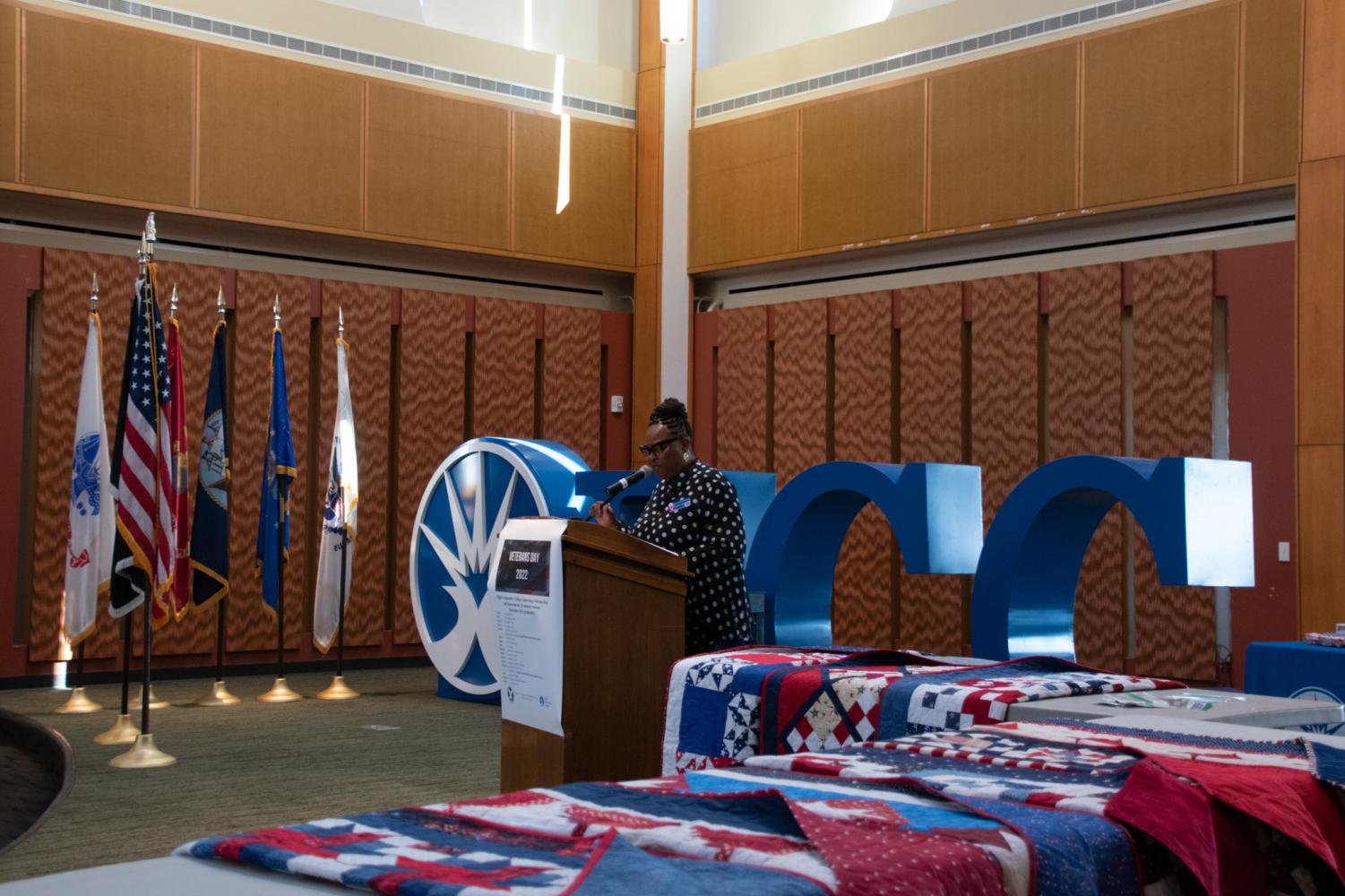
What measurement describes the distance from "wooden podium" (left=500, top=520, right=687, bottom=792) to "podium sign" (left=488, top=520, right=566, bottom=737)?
0.03 meters

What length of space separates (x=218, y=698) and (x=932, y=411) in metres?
5.60

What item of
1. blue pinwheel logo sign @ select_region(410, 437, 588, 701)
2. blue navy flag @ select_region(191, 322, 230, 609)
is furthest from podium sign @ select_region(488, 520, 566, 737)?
blue navy flag @ select_region(191, 322, 230, 609)

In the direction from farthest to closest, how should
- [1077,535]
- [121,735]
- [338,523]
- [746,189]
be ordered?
[746,189]
[338,523]
[121,735]
[1077,535]

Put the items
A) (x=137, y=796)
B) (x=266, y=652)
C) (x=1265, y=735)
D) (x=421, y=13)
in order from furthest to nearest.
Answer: (x=421, y=13) < (x=266, y=652) < (x=137, y=796) < (x=1265, y=735)

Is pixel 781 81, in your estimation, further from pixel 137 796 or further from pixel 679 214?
pixel 137 796

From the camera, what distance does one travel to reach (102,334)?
32.9ft

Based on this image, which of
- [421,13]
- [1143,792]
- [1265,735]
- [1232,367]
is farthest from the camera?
[421,13]

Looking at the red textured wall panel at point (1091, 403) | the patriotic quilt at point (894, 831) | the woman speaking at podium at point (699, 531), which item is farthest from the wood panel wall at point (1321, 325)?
the patriotic quilt at point (894, 831)

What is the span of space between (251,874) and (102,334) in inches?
370

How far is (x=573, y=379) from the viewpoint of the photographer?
480 inches

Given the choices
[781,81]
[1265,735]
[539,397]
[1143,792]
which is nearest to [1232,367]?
[781,81]

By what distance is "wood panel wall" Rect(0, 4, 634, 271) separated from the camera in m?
9.70

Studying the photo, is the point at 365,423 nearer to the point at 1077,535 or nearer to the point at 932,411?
the point at 932,411

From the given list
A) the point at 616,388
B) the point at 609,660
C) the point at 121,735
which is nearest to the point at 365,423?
the point at 616,388
